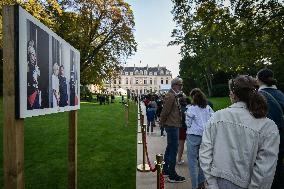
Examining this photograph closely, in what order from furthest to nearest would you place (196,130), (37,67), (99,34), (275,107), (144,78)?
(144,78) < (99,34) < (196,130) < (275,107) < (37,67)

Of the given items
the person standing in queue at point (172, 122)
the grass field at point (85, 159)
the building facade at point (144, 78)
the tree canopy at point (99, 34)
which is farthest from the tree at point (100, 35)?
the building facade at point (144, 78)

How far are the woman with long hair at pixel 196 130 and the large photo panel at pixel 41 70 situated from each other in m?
2.33

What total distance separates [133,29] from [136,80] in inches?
4602

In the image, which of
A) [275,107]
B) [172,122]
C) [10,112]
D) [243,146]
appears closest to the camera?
[243,146]

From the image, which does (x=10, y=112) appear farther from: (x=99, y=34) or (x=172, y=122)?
(x=99, y=34)

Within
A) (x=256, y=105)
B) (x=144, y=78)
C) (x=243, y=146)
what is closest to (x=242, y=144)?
(x=243, y=146)

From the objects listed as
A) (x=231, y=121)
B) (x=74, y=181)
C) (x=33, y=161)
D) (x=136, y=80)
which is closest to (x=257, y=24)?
(x=33, y=161)

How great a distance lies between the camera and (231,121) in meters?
3.05

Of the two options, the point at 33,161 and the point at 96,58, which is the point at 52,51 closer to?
the point at 33,161

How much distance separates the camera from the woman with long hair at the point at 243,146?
3008 millimetres

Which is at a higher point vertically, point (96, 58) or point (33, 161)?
point (96, 58)

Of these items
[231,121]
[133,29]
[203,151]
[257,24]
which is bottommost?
[203,151]

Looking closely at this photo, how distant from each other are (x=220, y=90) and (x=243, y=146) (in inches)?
1961

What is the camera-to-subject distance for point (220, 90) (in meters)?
51.6
